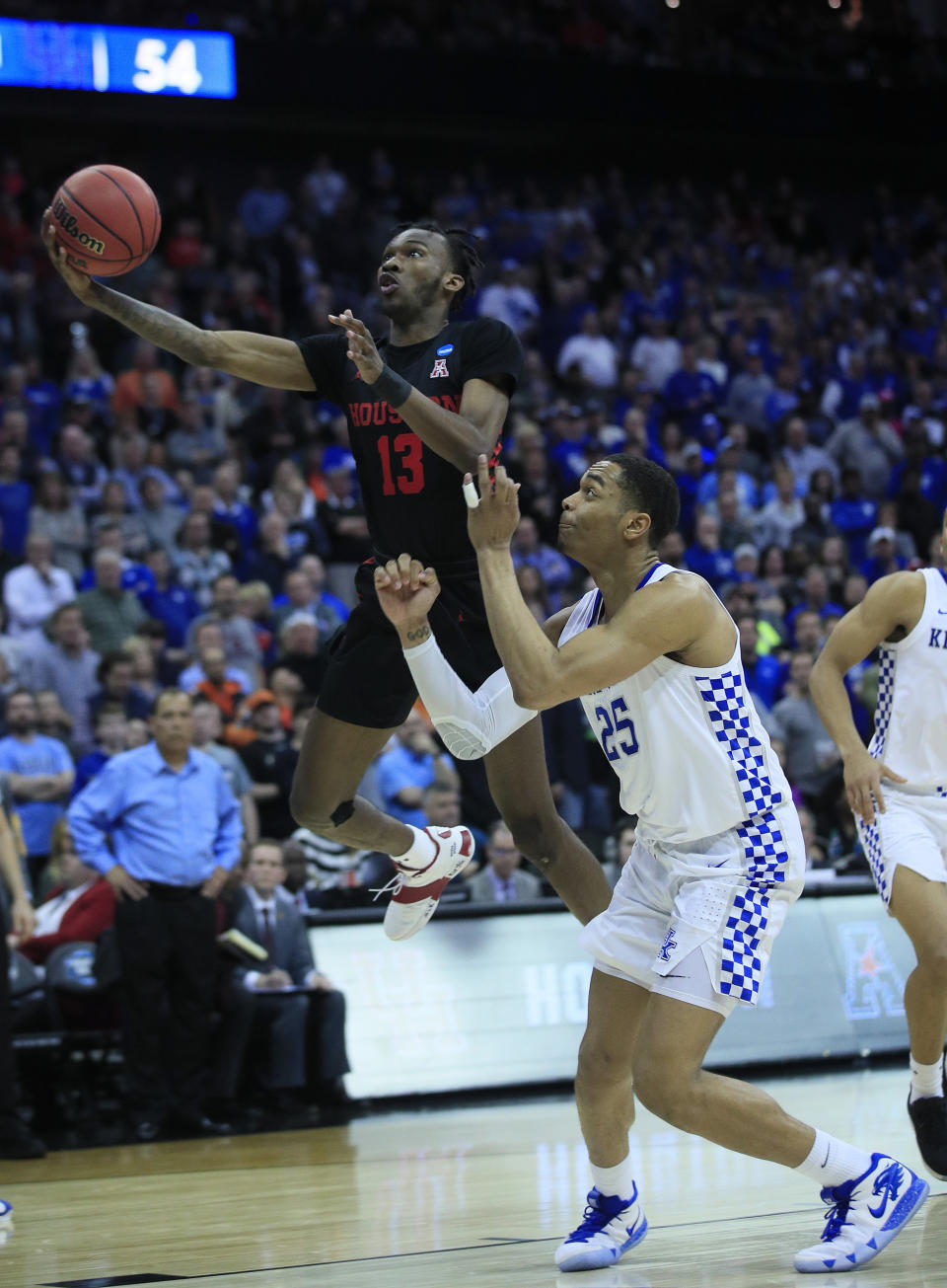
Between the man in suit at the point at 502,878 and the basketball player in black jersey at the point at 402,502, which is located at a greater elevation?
the basketball player in black jersey at the point at 402,502

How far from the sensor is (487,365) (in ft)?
19.3

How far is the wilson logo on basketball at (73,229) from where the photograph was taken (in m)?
5.75

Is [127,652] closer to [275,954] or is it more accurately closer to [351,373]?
[275,954]

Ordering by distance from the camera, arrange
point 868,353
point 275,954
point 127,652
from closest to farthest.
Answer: point 275,954, point 127,652, point 868,353

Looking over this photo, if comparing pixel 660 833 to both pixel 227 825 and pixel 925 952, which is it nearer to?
pixel 925 952

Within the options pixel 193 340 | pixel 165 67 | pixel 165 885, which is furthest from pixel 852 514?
pixel 193 340

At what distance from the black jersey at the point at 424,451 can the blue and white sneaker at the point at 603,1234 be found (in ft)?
7.33

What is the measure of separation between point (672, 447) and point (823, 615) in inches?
126

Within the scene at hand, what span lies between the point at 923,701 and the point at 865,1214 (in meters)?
2.23

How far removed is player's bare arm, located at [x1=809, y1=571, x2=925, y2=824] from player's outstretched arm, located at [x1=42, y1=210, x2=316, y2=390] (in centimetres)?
229

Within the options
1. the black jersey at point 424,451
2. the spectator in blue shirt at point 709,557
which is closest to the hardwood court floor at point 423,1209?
the black jersey at point 424,451

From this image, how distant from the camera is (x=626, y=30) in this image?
23.7 m

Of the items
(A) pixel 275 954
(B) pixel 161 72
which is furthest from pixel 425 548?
(B) pixel 161 72

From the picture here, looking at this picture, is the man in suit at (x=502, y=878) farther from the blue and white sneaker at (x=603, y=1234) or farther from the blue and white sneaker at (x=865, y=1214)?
the blue and white sneaker at (x=865, y=1214)
